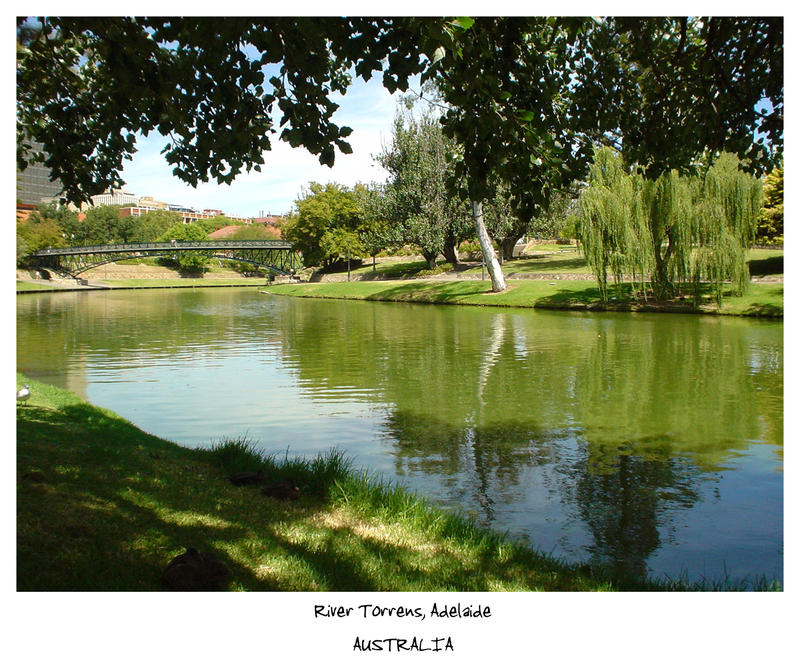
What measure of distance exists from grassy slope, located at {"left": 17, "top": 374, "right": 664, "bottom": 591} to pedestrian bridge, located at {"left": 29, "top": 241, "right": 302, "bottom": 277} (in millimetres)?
33720

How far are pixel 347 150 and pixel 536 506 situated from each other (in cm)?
416

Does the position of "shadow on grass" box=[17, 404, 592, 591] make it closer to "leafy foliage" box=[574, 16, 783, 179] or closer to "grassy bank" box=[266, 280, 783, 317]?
"leafy foliage" box=[574, 16, 783, 179]

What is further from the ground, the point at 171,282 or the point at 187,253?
the point at 187,253

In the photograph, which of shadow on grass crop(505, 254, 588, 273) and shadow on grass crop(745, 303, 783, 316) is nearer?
shadow on grass crop(745, 303, 783, 316)

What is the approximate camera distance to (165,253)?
2562 inches

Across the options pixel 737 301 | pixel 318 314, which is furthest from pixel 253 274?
pixel 737 301

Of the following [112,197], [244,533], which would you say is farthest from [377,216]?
[244,533]

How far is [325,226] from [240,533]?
63693 millimetres

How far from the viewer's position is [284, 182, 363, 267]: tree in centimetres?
6397

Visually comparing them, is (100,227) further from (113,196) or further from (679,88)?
(679,88)

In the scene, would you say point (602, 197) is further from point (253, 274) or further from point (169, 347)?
point (253, 274)

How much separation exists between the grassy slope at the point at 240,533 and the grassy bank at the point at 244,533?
1cm

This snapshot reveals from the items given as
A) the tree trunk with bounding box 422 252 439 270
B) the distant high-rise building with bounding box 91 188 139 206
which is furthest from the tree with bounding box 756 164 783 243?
the distant high-rise building with bounding box 91 188 139 206

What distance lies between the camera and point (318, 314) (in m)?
34.2
